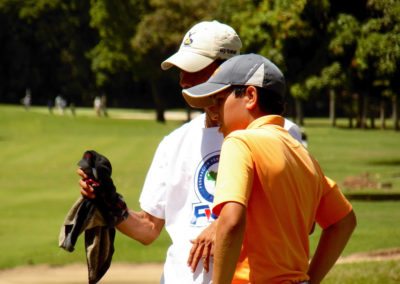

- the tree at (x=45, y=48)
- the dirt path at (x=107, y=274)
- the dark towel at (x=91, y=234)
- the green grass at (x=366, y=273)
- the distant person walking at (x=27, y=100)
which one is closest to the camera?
the dark towel at (x=91, y=234)

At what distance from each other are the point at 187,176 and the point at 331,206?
0.78 metres

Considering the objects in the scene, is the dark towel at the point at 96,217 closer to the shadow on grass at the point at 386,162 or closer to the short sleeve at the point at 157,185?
the short sleeve at the point at 157,185

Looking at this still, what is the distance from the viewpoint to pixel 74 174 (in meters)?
33.8

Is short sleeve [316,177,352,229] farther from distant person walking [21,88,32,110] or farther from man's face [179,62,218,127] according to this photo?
distant person walking [21,88,32,110]

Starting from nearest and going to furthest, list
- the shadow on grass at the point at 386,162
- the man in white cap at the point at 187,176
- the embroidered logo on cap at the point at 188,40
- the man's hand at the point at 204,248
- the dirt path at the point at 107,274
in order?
1. the man's hand at the point at 204,248
2. the man in white cap at the point at 187,176
3. the embroidered logo on cap at the point at 188,40
4. the dirt path at the point at 107,274
5. the shadow on grass at the point at 386,162

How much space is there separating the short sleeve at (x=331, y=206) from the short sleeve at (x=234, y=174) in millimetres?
560

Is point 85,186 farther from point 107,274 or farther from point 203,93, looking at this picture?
point 107,274

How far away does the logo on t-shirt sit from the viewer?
5.08m

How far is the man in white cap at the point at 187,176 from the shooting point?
5.07 metres

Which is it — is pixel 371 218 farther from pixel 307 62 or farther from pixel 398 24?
pixel 307 62

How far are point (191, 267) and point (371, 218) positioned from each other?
1631 centimetres

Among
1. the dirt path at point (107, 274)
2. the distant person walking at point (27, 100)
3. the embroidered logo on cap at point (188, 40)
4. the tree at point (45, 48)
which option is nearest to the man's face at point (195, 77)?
the embroidered logo on cap at point (188, 40)

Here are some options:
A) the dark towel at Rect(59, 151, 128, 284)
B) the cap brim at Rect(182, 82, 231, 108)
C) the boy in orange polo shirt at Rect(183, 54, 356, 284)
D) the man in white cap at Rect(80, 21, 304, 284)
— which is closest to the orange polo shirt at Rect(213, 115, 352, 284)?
the boy in orange polo shirt at Rect(183, 54, 356, 284)

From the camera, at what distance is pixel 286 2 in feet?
78.0
